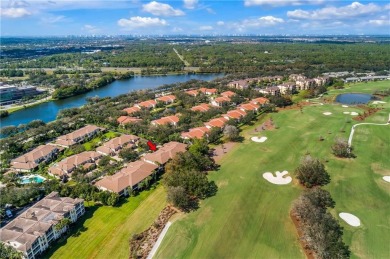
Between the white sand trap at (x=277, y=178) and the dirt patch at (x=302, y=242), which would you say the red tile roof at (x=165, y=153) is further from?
the dirt patch at (x=302, y=242)

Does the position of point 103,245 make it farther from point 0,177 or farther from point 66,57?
point 66,57

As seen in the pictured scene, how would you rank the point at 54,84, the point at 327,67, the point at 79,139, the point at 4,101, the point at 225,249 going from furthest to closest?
the point at 327,67 → the point at 54,84 → the point at 4,101 → the point at 79,139 → the point at 225,249

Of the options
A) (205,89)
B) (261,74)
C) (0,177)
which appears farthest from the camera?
(261,74)

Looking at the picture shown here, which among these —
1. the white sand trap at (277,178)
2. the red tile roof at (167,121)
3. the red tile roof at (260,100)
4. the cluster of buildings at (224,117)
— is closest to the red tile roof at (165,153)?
the cluster of buildings at (224,117)

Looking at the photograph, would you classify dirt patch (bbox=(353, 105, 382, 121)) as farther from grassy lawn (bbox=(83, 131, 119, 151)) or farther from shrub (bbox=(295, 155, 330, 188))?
grassy lawn (bbox=(83, 131, 119, 151))

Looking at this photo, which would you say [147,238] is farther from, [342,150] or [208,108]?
[208,108]

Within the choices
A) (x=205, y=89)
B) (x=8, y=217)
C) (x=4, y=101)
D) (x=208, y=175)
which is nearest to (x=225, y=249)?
(x=208, y=175)
